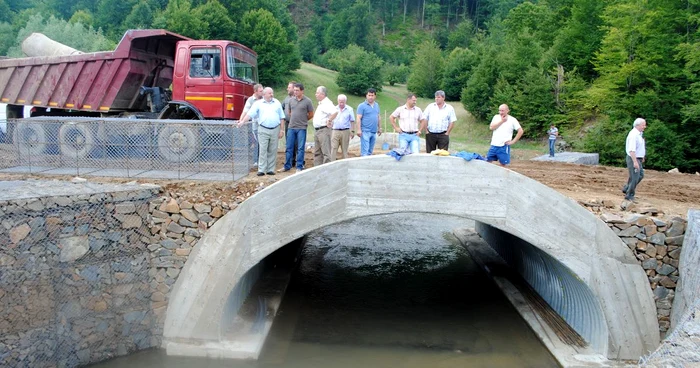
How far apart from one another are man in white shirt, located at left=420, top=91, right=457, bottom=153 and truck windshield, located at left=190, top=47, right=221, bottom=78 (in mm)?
5118

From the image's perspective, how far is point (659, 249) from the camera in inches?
369

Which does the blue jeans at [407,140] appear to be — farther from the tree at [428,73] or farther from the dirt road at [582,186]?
the tree at [428,73]

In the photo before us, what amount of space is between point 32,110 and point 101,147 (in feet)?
18.3

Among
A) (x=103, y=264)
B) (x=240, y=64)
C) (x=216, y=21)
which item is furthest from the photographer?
Answer: (x=216, y=21)

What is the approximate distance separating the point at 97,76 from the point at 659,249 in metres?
12.8

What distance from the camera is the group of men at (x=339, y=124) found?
10734mm

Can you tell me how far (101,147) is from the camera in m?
10.8

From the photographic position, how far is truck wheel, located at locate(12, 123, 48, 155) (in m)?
10.8

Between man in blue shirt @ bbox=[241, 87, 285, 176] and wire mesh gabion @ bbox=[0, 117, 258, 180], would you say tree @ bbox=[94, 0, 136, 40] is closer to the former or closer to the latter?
wire mesh gabion @ bbox=[0, 117, 258, 180]

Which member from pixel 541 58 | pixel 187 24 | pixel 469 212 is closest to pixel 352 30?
pixel 187 24

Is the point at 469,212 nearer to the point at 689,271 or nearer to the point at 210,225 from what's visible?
the point at 689,271

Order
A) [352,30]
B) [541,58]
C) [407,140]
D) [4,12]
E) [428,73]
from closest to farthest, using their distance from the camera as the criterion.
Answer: [407,140]
[541,58]
[428,73]
[4,12]
[352,30]

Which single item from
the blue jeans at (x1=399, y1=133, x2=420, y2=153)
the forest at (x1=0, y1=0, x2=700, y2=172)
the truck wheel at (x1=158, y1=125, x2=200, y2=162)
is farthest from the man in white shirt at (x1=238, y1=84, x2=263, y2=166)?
the forest at (x1=0, y1=0, x2=700, y2=172)

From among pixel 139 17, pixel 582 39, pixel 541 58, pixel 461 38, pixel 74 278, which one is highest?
pixel 461 38
